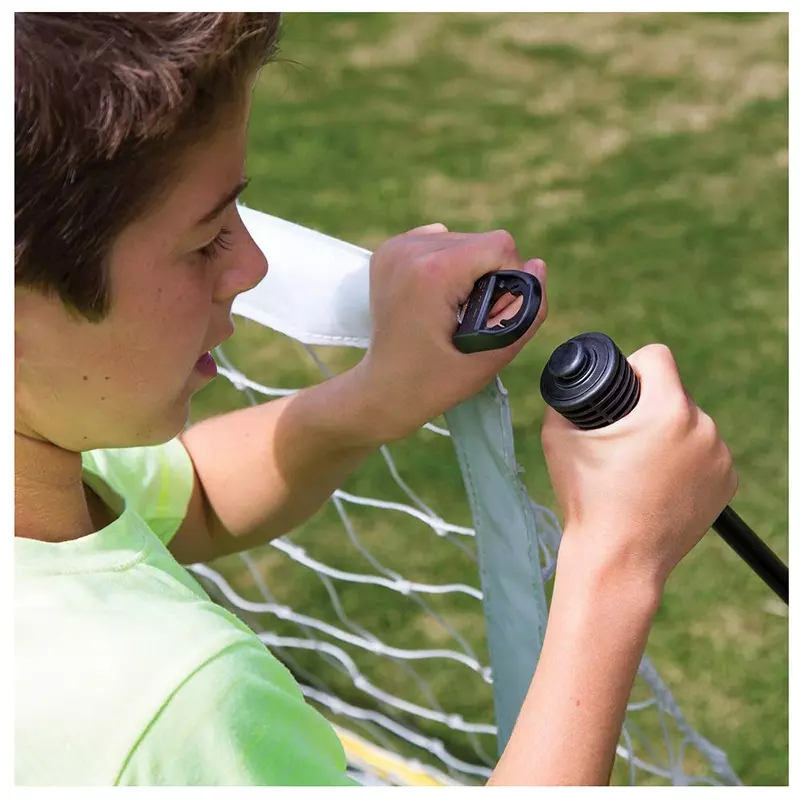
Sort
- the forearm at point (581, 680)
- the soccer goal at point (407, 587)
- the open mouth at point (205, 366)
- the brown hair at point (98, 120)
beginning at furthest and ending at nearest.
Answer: the soccer goal at point (407, 587), the open mouth at point (205, 366), the forearm at point (581, 680), the brown hair at point (98, 120)

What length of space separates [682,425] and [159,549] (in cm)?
44

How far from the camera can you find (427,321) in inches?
41.0

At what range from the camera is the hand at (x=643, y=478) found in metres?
0.94

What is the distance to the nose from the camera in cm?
95

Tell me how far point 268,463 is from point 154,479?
0.12 metres

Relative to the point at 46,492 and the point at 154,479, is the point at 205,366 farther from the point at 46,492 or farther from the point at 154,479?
the point at 154,479

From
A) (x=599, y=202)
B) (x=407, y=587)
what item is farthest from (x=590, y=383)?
(x=599, y=202)

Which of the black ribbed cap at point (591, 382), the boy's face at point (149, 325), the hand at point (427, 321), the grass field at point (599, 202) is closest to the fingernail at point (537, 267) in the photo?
the hand at point (427, 321)

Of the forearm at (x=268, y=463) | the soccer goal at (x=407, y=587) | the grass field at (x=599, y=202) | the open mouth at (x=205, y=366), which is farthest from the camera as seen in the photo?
the grass field at (x=599, y=202)

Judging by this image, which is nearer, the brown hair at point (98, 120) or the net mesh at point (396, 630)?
the brown hair at point (98, 120)

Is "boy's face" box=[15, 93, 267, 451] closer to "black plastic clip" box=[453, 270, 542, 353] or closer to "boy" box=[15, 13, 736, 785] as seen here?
"boy" box=[15, 13, 736, 785]

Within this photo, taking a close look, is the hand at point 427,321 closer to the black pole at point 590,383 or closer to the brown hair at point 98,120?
the black pole at point 590,383

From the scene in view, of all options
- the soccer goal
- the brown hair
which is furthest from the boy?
the soccer goal
